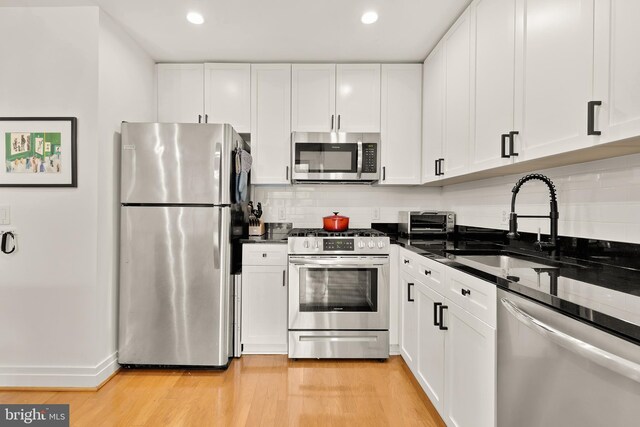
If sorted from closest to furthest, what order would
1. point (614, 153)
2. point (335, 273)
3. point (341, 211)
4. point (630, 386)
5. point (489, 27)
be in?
point (630, 386), point (614, 153), point (489, 27), point (335, 273), point (341, 211)

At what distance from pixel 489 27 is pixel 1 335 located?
12.3 feet

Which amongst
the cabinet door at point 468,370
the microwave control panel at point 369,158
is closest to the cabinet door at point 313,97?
the microwave control panel at point 369,158

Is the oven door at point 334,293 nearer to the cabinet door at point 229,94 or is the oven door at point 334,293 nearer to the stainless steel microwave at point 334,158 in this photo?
the stainless steel microwave at point 334,158

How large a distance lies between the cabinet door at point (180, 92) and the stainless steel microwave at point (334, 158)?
0.98 metres

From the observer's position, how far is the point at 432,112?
284 cm

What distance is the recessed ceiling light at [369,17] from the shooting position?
2347mm

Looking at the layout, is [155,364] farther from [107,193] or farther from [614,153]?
[614,153]

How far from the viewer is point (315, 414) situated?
1973 millimetres

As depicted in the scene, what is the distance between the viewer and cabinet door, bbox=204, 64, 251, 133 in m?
3.07

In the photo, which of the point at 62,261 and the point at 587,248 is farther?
the point at 62,261

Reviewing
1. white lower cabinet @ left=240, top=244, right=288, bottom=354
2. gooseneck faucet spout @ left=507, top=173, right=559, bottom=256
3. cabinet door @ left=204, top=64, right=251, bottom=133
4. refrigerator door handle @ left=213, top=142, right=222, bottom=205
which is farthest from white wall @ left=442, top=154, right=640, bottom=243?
cabinet door @ left=204, top=64, right=251, bottom=133

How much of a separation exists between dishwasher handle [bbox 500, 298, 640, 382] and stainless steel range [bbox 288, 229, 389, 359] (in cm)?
156

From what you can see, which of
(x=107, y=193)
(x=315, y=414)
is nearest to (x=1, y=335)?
(x=107, y=193)

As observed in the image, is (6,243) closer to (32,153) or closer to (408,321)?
(32,153)
